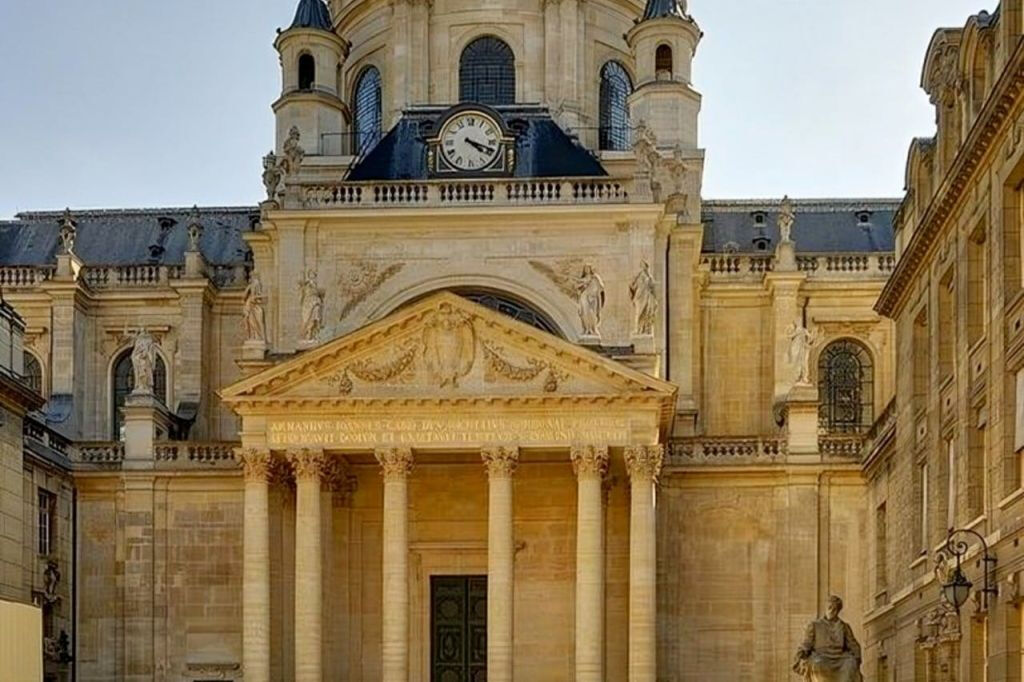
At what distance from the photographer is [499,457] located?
47781mm

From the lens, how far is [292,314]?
53750mm

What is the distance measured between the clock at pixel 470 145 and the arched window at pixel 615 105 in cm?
986

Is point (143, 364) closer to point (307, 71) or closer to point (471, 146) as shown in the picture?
point (471, 146)

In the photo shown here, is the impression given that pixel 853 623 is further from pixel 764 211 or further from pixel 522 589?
pixel 764 211

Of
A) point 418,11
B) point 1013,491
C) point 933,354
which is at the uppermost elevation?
point 418,11

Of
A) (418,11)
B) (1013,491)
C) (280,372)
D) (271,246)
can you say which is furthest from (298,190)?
(1013,491)

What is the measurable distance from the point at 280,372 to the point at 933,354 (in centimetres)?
1749

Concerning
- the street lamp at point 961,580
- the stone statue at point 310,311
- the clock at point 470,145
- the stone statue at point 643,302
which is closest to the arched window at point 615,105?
the clock at point 470,145

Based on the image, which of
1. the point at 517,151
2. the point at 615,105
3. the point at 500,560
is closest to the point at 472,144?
the point at 517,151

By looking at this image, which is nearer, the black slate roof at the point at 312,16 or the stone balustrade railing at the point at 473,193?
the stone balustrade railing at the point at 473,193

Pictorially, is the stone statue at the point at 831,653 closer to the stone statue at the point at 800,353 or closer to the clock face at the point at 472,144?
the stone statue at the point at 800,353

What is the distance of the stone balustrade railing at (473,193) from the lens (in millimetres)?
53062

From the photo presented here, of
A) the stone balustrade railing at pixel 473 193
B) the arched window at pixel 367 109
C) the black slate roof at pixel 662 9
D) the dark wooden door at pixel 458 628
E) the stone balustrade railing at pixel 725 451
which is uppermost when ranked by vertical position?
the black slate roof at pixel 662 9

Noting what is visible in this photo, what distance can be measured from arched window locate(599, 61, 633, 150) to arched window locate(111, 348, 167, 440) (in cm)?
1637
